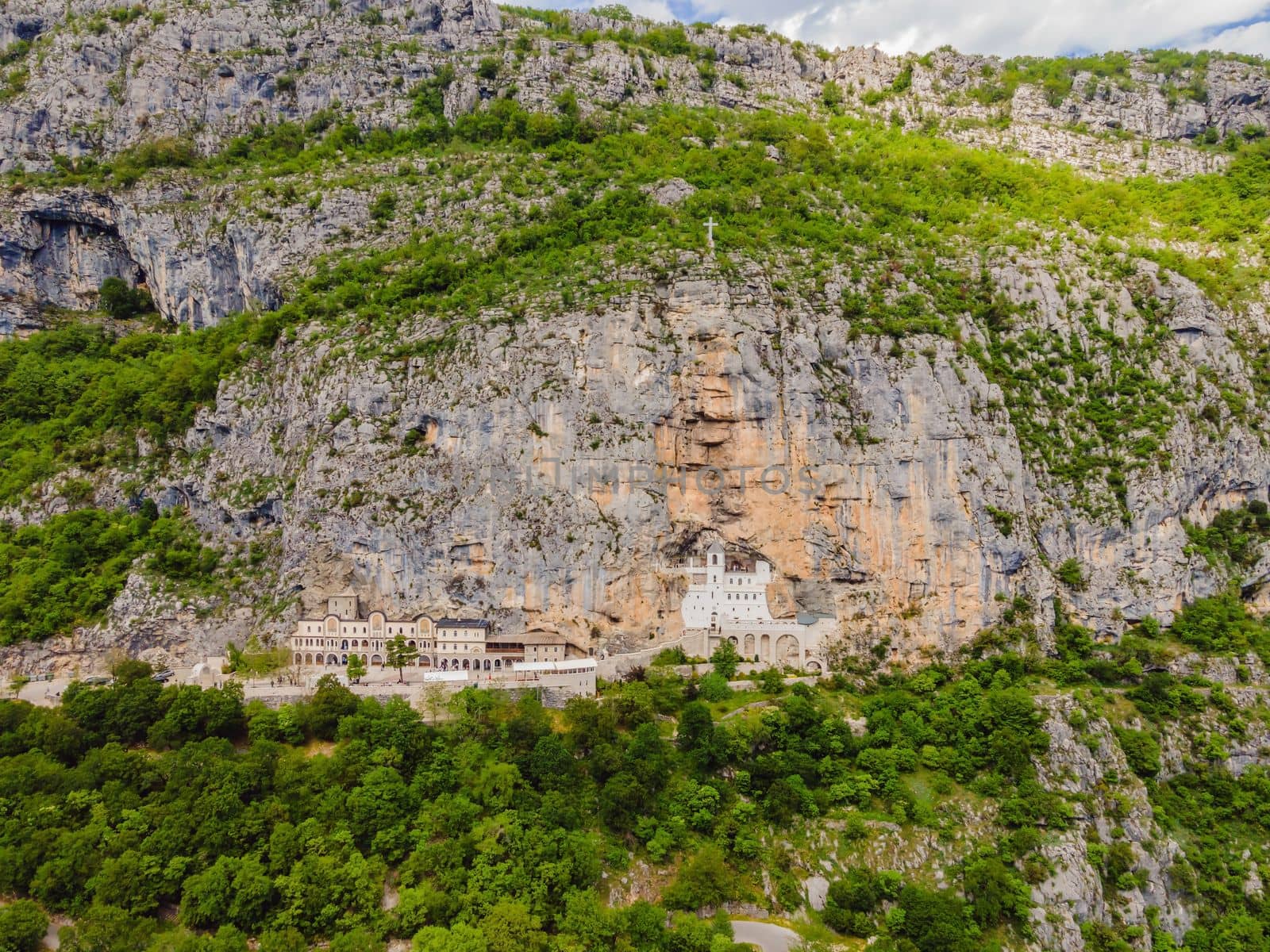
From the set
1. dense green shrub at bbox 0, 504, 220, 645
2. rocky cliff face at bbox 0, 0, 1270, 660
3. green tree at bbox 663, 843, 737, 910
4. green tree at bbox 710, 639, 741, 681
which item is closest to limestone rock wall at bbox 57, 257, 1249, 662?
rocky cliff face at bbox 0, 0, 1270, 660

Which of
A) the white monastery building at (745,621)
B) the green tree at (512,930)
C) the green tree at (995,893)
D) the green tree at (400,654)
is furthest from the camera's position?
the white monastery building at (745,621)

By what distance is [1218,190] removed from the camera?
73562mm

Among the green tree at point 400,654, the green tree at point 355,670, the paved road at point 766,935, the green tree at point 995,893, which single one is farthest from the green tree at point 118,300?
the green tree at point 995,893

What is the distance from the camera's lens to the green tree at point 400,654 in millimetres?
45375

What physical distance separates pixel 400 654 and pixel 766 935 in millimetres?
20965

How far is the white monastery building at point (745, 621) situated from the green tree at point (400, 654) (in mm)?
13868

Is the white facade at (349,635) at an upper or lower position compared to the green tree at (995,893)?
upper

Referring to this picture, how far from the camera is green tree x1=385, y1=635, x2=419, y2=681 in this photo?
4538 cm

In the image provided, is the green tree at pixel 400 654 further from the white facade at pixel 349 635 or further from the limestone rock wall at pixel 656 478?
the limestone rock wall at pixel 656 478

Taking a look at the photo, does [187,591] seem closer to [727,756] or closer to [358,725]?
[358,725]

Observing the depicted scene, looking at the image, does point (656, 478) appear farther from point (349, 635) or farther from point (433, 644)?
point (349, 635)

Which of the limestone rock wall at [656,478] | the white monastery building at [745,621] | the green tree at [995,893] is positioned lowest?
the green tree at [995,893]

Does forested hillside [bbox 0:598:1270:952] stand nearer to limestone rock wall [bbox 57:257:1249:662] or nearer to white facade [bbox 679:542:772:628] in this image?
white facade [bbox 679:542:772:628]

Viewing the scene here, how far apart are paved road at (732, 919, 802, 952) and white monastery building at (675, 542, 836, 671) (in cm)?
1526
